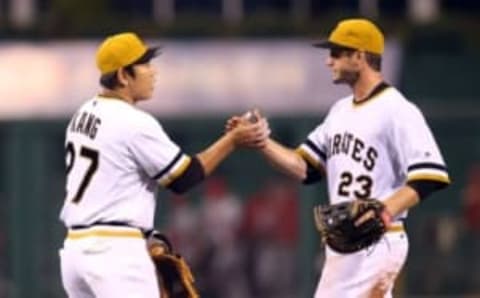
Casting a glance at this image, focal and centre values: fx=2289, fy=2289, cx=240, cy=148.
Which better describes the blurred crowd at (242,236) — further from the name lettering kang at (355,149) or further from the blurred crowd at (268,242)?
the name lettering kang at (355,149)

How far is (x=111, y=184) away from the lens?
11.4m

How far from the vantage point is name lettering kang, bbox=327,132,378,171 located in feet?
38.2

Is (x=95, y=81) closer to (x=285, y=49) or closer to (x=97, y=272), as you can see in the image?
(x=285, y=49)

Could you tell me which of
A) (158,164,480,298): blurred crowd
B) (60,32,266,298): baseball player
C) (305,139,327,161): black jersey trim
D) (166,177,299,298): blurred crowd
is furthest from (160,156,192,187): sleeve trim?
(166,177,299,298): blurred crowd

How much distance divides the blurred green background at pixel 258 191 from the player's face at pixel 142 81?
42.2 feet

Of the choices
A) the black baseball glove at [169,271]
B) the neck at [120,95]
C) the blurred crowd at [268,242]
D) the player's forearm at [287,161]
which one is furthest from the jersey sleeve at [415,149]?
the blurred crowd at [268,242]

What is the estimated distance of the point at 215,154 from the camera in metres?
11.6

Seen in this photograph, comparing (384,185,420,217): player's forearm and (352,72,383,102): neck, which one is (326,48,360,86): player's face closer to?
(352,72,383,102): neck

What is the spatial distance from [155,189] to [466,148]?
551 inches

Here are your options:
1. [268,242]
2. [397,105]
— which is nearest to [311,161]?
[397,105]

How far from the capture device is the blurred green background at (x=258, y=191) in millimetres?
25016

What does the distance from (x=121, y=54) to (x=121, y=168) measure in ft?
1.89

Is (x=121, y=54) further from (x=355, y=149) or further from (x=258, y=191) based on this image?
(x=258, y=191)

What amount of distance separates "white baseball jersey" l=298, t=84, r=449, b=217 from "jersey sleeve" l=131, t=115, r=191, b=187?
0.86 m
